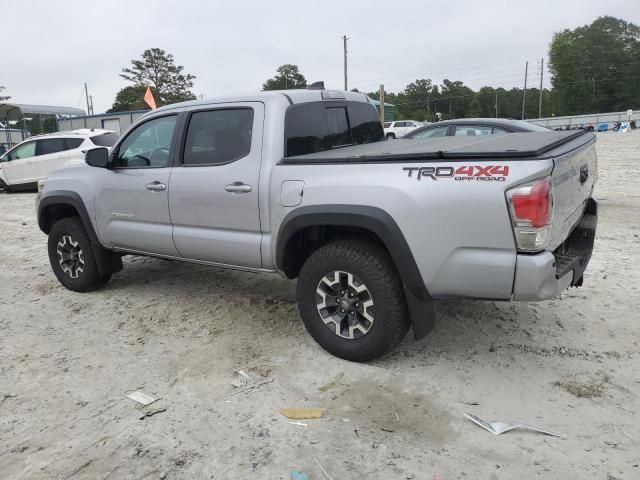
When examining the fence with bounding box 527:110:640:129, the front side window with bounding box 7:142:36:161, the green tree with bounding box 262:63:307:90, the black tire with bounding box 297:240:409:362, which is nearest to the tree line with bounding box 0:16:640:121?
the green tree with bounding box 262:63:307:90

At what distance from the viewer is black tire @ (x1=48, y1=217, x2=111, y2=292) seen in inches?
208

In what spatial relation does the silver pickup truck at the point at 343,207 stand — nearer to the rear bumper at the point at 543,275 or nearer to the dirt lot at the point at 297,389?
the rear bumper at the point at 543,275

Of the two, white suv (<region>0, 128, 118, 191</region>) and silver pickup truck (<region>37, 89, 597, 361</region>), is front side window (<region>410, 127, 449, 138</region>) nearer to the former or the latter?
silver pickup truck (<region>37, 89, 597, 361</region>)

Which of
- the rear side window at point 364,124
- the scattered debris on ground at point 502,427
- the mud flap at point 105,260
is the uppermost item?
the rear side window at point 364,124

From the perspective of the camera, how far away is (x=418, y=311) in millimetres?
3279

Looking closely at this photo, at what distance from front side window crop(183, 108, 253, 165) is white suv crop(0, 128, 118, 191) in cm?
1092

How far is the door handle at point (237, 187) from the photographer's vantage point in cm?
386

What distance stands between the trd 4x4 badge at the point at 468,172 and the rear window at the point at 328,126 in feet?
3.86

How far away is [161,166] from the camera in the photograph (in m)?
4.54

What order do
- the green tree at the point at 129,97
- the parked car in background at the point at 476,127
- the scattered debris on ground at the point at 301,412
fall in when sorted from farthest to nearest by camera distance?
1. the green tree at the point at 129,97
2. the parked car in background at the point at 476,127
3. the scattered debris on ground at the point at 301,412

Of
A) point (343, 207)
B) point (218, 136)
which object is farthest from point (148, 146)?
point (343, 207)

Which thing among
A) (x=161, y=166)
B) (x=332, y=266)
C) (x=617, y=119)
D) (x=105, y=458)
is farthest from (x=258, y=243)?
(x=617, y=119)

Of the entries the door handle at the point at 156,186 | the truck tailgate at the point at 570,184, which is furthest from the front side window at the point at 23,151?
the truck tailgate at the point at 570,184

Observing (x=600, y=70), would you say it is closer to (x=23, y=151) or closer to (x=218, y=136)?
(x=23, y=151)
